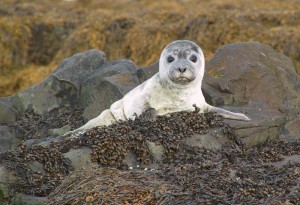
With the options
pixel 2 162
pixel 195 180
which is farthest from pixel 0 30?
pixel 195 180

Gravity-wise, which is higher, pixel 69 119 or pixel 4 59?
pixel 69 119

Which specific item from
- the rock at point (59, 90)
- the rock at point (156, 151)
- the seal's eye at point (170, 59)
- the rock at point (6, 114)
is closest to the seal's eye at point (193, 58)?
the seal's eye at point (170, 59)

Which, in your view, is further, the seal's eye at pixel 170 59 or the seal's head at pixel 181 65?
the seal's eye at pixel 170 59

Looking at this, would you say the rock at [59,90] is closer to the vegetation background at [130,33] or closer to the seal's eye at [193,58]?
the seal's eye at [193,58]

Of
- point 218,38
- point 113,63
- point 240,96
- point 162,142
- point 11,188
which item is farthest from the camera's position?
point 218,38

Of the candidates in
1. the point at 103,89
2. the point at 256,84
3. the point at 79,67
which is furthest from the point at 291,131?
the point at 79,67

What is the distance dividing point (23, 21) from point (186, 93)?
14.7 metres

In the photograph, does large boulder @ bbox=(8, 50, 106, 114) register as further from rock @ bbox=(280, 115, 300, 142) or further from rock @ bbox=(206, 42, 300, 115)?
rock @ bbox=(280, 115, 300, 142)

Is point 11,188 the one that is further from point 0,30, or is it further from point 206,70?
point 0,30

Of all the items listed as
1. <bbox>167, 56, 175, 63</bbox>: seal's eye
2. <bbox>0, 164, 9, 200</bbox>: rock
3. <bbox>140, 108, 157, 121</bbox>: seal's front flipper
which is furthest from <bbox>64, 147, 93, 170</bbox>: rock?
<bbox>167, 56, 175, 63</bbox>: seal's eye

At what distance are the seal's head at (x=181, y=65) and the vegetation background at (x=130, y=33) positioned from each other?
10.1 meters

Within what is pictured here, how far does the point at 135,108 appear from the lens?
32.0 feet

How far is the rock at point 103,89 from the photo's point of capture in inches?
432

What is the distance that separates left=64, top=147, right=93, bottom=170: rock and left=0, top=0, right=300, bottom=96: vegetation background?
11.6m
